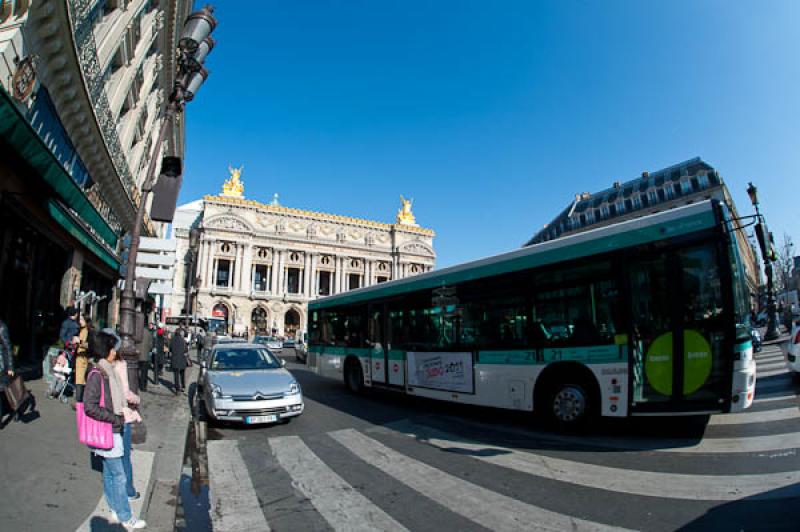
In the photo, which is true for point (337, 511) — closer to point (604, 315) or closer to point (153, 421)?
point (604, 315)

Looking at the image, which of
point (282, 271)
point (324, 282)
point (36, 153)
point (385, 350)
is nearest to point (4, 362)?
point (36, 153)

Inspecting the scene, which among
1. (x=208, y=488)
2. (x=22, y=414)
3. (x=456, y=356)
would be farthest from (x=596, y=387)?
(x=22, y=414)

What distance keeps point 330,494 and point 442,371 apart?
4.62m

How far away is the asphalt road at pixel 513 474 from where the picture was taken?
3.95 m

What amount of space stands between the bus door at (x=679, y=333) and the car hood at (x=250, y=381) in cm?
603

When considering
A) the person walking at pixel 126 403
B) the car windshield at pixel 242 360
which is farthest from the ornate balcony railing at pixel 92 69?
the person walking at pixel 126 403

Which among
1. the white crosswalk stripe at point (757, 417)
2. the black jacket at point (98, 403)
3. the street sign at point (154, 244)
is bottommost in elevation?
the white crosswalk stripe at point (757, 417)

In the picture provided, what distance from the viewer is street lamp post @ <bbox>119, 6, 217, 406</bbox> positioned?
19.7 ft

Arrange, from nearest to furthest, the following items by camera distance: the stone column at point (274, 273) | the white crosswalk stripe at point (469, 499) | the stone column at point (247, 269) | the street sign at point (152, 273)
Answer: the white crosswalk stripe at point (469, 499) → the street sign at point (152, 273) → the stone column at point (247, 269) → the stone column at point (274, 273)

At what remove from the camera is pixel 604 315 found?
6.57m

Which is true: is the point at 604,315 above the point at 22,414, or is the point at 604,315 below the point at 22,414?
above

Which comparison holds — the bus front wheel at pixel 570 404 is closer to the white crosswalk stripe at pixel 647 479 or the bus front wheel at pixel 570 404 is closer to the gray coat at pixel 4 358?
the white crosswalk stripe at pixel 647 479

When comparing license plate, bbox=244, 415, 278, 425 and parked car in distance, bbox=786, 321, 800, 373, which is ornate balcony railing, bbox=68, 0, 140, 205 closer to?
license plate, bbox=244, 415, 278, 425

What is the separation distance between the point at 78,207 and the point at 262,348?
18.9 ft
